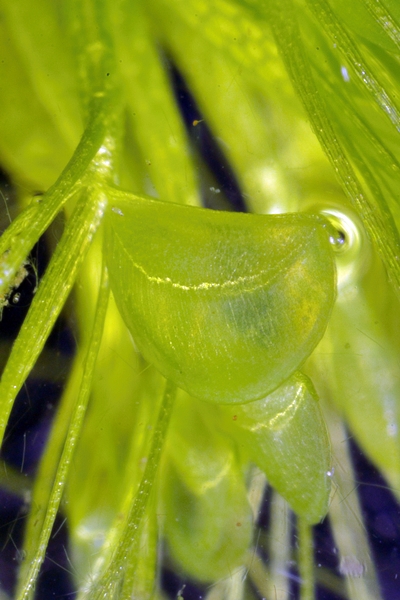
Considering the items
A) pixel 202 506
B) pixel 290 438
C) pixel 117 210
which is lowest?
pixel 202 506

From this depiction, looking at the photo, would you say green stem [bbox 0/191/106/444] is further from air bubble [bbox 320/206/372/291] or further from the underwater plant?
air bubble [bbox 320/206/372/291]

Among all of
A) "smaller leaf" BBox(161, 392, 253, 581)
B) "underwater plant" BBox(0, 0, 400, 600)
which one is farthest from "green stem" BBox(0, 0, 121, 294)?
"smaller leaf" BBox(161, 392, 253, 581)

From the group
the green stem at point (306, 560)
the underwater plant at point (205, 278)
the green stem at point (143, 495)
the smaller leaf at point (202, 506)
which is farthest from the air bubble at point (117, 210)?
the green stem at point (306, 560)

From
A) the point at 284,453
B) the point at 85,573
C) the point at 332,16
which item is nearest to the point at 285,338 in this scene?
the point at 284,453

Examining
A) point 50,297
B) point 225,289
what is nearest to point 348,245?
point 225,289

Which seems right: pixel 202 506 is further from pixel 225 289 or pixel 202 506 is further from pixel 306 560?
pixel 225 289

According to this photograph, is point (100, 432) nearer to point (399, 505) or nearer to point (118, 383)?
point (118, 383)

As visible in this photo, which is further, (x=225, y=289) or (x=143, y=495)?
(x=143, y=495)
